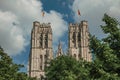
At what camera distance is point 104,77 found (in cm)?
1842

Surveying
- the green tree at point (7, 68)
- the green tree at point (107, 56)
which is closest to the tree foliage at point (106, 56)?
the green tree at point (107, 56)

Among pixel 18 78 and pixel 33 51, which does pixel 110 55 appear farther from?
pixel 33 51

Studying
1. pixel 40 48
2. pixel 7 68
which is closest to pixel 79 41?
pixel 40 48

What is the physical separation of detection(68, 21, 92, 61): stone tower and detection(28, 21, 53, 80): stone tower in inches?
196

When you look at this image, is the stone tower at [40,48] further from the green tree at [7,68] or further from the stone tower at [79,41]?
the green tree at [7,68]

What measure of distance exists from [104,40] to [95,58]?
1.47m

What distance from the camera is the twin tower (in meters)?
90.8

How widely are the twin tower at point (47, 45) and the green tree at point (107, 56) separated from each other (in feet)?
227

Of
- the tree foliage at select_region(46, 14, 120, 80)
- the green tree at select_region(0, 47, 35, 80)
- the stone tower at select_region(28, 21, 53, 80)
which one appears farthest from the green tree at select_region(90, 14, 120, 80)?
the stone tower at select_region(28, 21, 53, 80)

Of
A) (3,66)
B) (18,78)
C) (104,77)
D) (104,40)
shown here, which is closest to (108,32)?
(104,40)

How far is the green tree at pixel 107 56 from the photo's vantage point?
743 inches

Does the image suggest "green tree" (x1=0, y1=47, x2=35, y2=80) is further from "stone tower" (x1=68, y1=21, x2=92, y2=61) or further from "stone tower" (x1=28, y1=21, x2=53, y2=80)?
"stone tower" (x1=68, y1=21, x2=92, y2=61)

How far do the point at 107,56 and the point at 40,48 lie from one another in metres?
73.9

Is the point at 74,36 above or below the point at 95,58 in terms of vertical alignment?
above
